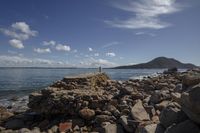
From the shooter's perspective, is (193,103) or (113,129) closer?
(193,103)

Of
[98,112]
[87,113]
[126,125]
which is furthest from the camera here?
[98,112]

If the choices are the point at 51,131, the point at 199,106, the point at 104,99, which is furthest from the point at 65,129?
the point at 199,106

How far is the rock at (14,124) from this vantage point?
14.6 m

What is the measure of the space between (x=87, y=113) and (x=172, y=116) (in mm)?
6082

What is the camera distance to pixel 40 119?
1559 cm

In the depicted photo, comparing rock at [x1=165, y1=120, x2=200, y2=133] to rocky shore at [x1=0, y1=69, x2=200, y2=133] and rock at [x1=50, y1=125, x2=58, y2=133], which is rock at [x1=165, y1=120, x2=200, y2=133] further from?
rock at [x1=50, y1=125, x2=58, y2=133]

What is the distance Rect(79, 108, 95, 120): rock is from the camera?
45.7ft

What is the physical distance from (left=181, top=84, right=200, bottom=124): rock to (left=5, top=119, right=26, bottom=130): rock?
951cm

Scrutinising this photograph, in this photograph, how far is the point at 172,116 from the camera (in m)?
8.61

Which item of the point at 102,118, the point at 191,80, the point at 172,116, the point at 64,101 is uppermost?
the point at 191,80

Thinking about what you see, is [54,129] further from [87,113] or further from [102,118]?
[102,118]

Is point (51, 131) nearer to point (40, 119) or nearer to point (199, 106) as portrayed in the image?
point (40, 119)

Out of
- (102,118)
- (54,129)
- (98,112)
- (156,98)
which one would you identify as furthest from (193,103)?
(54,129)

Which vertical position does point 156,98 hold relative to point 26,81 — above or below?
above
